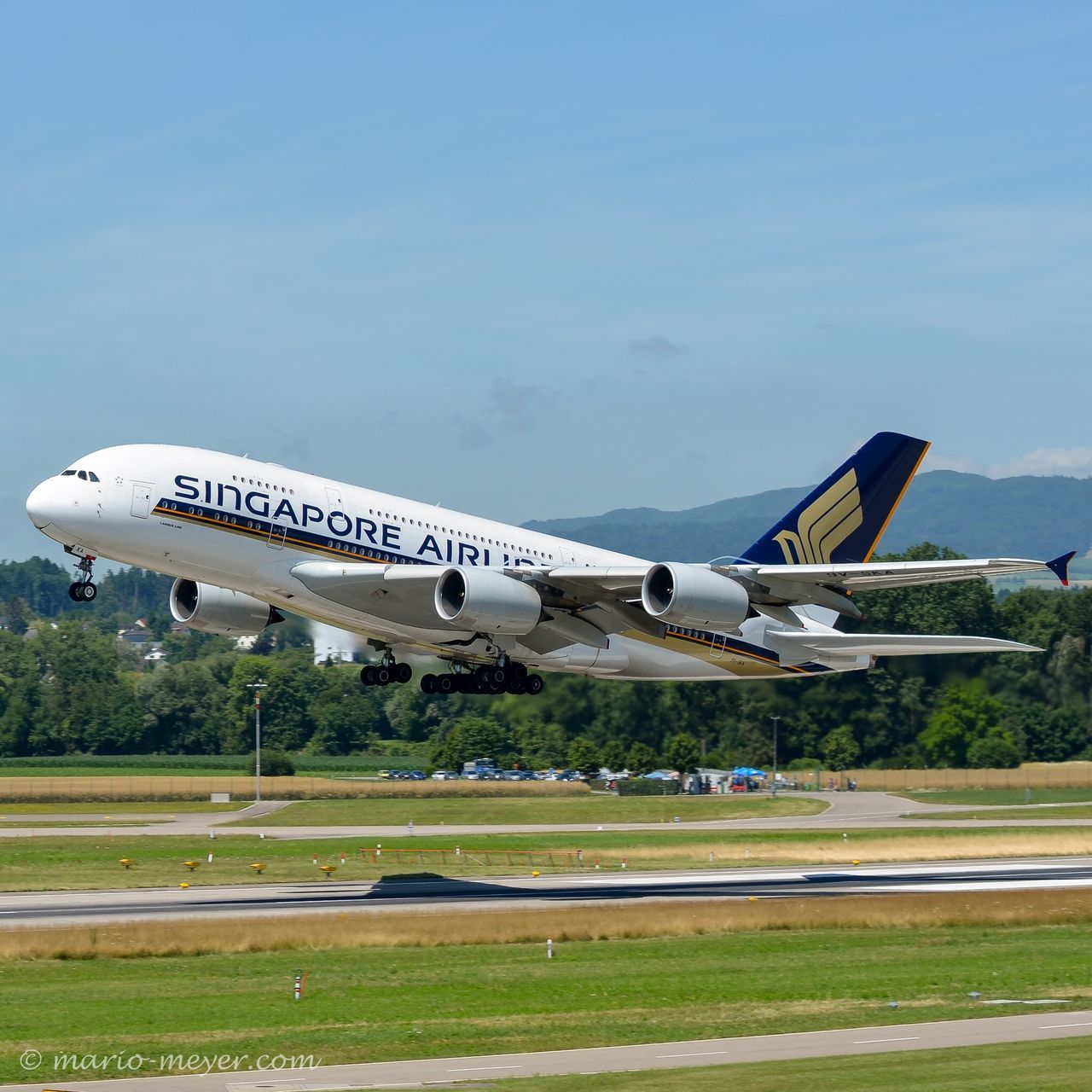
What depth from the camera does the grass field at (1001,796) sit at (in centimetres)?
9444

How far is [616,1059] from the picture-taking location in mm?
25062

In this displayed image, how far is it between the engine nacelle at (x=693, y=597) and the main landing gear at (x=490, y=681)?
615 centimetres

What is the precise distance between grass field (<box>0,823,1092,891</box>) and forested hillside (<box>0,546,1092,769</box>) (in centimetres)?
622

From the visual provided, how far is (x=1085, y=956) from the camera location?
37.7m

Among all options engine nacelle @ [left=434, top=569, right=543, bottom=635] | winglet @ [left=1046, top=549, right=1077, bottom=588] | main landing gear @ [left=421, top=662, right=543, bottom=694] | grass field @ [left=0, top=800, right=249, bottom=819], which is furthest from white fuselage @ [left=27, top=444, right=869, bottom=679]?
grass field @ [left=0, top=800, right=249, bottom=819]

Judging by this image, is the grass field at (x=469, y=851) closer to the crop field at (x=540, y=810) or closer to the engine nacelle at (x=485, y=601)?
the crop field at (x=540, y=810)

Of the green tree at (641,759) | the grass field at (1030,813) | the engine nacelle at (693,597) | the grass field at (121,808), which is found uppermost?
the engine nacelle at (693,597)

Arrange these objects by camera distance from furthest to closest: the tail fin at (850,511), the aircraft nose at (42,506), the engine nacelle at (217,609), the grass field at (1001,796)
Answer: the grass field at (1001,796) < the tail fin at (850,511) < the engine nacelle at (217,609) < the aircraft nose at (42,506)

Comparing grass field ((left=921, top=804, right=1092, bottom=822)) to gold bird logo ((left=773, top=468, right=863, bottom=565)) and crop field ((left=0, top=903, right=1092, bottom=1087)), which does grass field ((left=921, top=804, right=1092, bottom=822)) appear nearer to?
gold bird logo ((left=773, top=468, right=863, bottom=565))

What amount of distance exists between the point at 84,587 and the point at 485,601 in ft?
35.6

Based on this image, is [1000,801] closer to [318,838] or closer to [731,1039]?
[318,838]

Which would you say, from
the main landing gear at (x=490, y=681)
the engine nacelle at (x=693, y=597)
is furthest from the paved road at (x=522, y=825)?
the engine nacelle at (x=693, y=597)

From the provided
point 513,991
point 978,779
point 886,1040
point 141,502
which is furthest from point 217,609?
point 978,779

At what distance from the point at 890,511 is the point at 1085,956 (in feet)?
66.7
